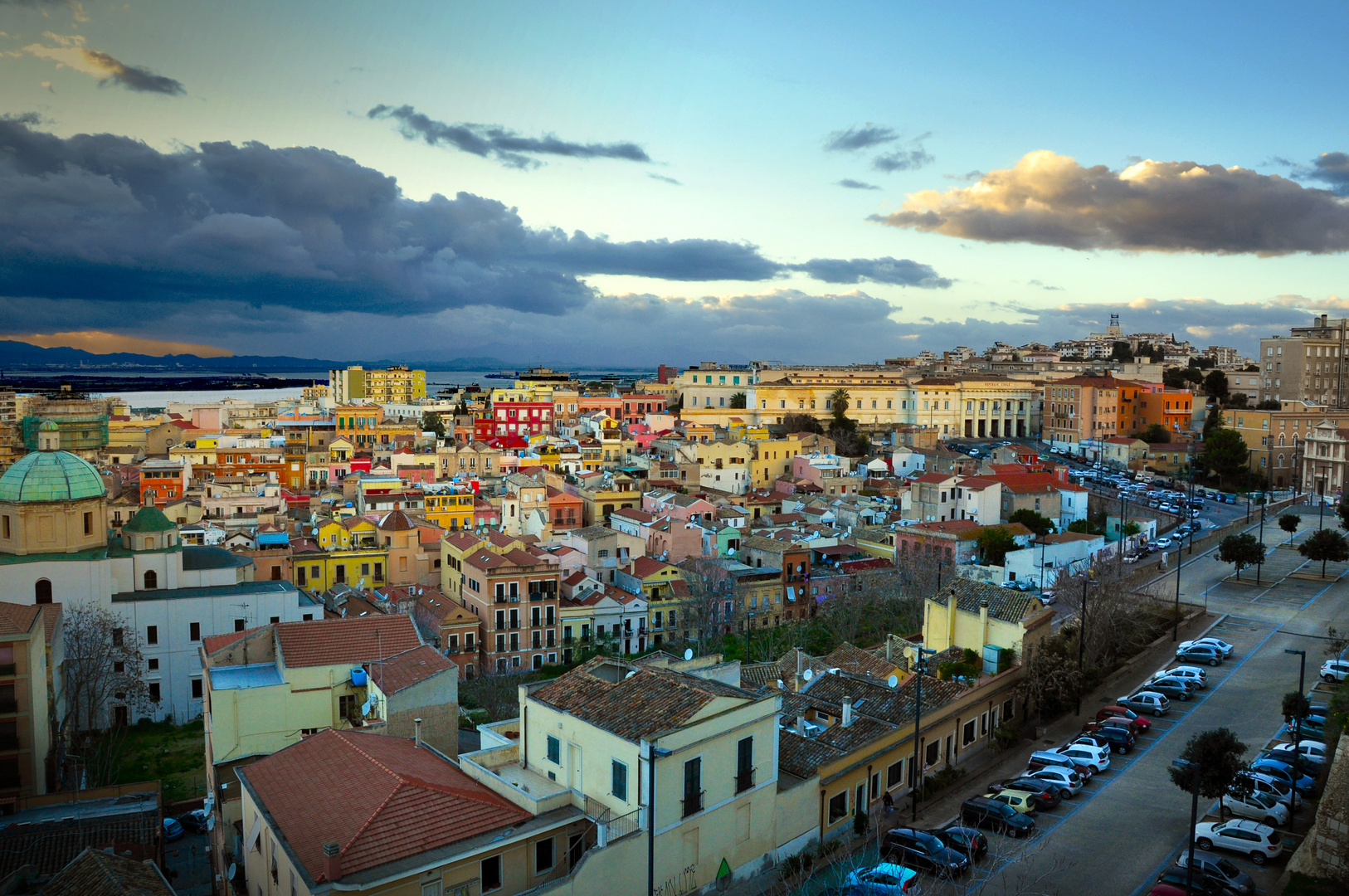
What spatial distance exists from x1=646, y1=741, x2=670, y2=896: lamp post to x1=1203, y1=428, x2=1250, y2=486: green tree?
47.5 metres

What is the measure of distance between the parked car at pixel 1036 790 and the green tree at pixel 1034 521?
24.7m

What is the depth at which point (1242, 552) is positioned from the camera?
2878cm

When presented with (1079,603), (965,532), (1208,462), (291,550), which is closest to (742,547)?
(965,532)

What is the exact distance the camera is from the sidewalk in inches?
514

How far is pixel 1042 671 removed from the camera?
62.2 ft

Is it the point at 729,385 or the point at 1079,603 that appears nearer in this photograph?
the point at 1079,603

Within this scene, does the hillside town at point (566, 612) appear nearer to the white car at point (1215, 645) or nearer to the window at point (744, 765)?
the window at point (744, 765)

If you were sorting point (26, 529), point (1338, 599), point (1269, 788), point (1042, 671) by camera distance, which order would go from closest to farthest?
point (1269, 788), point (1042, 671), point (26, 529), point (1338, 599)

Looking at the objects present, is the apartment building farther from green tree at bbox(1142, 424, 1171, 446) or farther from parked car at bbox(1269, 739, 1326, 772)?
green tree at bbox(1142, 424, 1171, 446)

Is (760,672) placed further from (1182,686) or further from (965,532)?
(965,532)

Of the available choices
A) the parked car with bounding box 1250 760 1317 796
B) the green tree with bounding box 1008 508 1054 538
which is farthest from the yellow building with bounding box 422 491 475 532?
the parked car with bounding box 1250 760 1317 796

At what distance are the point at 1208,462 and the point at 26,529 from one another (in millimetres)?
51539

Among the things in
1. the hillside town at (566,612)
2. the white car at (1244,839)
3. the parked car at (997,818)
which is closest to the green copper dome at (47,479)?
the hillside town at (566,612)

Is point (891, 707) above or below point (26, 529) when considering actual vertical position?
below
